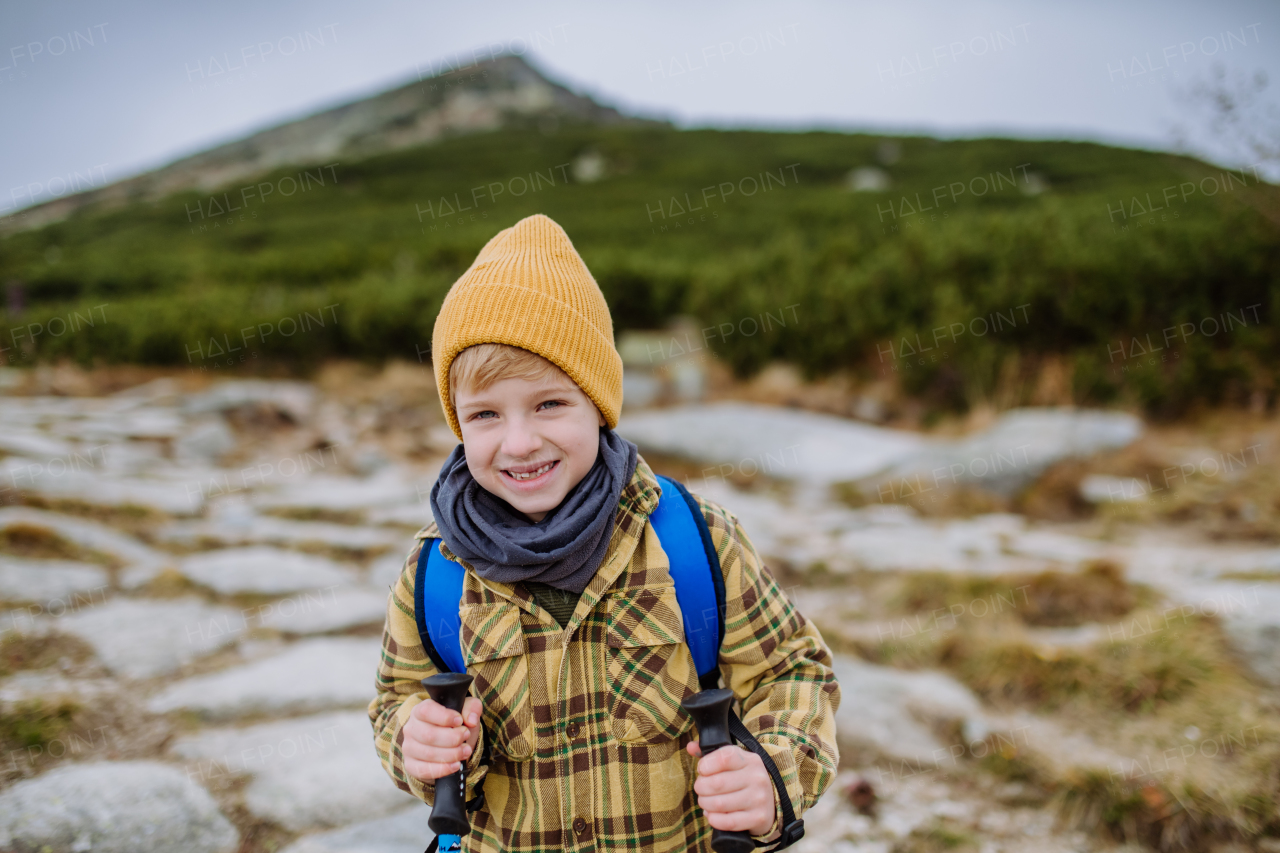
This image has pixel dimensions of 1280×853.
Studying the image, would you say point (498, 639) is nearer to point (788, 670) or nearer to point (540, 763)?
point (540, 763)

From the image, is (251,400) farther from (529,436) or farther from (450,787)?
(450,787)

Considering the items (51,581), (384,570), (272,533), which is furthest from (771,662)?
(272,533)

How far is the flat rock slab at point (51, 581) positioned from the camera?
2941 millimetres

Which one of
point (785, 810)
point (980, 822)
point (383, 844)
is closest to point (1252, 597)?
point (980, 822)

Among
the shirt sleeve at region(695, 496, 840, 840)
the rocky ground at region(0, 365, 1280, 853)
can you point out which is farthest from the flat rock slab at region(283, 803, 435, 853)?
the shirt sleeve at region(695, 496, 840, 840)

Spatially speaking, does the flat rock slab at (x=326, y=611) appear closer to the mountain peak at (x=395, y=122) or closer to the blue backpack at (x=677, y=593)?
the blue backpack at (x=677, y=593)

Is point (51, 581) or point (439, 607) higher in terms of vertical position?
point (51, 581)

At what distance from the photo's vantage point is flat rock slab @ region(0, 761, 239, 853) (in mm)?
1728

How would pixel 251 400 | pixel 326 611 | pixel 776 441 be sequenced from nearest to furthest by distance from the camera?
pixel 326 611 → pixel 776 441 → pixel 251 400

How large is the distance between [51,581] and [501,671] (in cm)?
297

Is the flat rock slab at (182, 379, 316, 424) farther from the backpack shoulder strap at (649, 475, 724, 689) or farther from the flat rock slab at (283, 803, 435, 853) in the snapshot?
the backpack shoulder strap at (649, 475, 724, 689)

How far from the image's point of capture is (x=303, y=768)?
7.11ft

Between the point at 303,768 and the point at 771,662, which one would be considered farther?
the point at 303,768

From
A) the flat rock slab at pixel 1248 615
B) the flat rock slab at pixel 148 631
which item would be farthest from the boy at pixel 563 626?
the flat rock slab at pixel 1248 615
